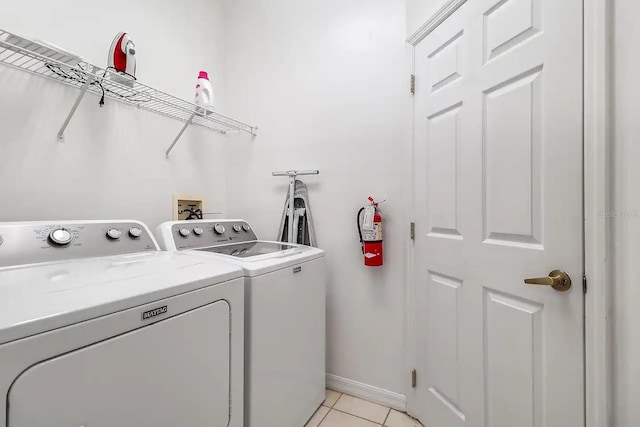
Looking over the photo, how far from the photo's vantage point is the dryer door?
1.98 ft

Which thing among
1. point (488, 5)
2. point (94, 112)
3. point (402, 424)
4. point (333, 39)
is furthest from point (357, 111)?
point (402, 424)

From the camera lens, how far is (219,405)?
997mm

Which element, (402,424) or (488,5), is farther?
(402,424)

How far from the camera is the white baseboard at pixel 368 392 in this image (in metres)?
1.69

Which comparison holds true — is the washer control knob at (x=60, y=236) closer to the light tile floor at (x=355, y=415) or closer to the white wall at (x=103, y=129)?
the white wall at (x=103, y=129)

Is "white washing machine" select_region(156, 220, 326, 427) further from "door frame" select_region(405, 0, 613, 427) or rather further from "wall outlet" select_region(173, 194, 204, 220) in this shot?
"door frame" select_region(405, 0, 613, 427)

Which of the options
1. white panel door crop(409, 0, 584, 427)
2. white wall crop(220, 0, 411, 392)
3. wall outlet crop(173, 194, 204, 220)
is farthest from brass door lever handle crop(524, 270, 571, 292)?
wall outlet crop(173, 194, 204, 220)

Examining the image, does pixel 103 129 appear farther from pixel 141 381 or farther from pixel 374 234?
pixel 374 234

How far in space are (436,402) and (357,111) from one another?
1.73 meters

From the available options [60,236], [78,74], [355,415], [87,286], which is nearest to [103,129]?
[78,74]

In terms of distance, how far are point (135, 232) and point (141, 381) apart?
2.65 ft

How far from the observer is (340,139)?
74.1 inches

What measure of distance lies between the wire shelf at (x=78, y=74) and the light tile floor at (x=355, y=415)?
1.95 meters

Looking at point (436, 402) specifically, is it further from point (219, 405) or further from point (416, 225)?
Result: point (219, 405)
